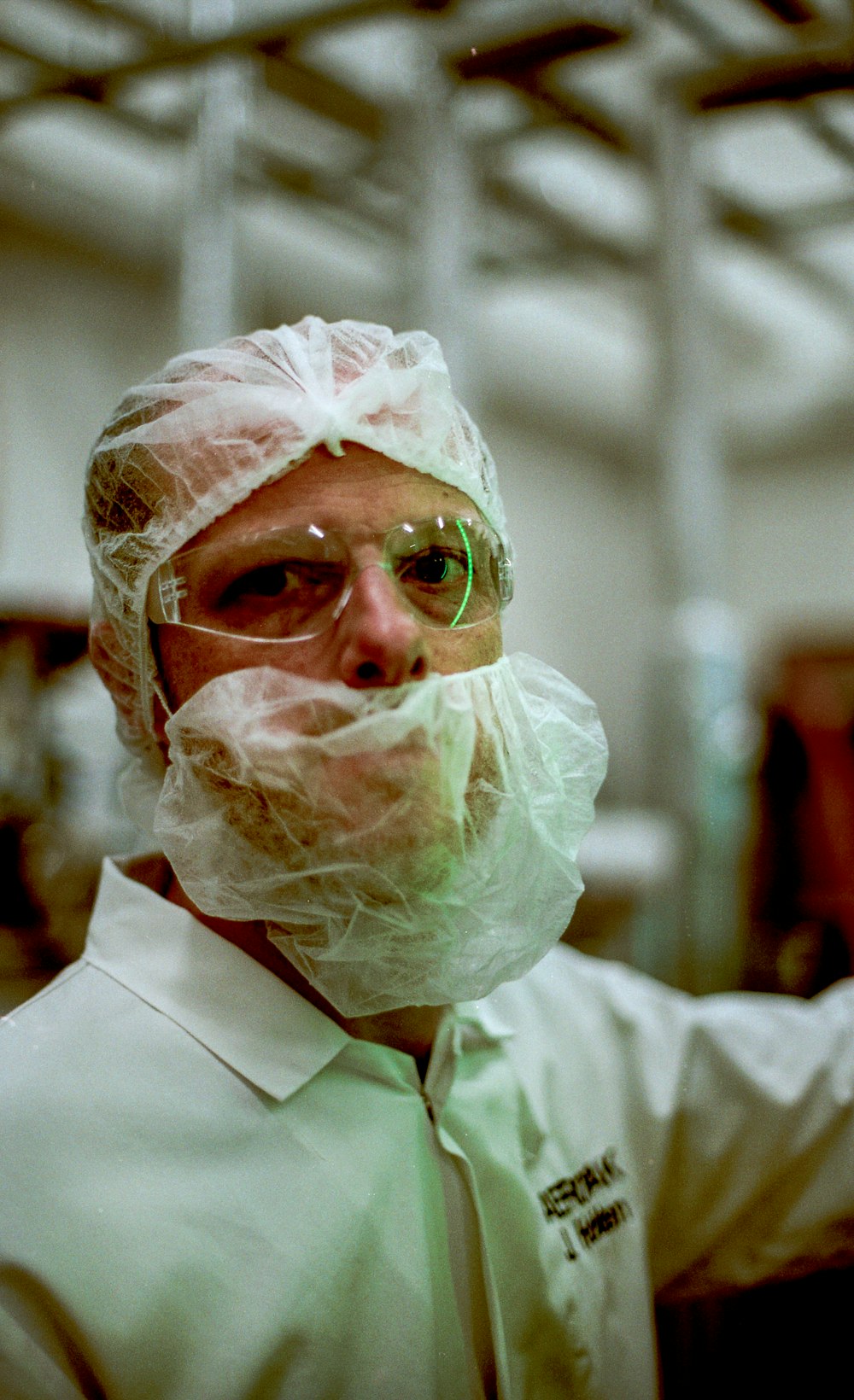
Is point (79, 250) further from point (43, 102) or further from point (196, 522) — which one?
point (196, 522)

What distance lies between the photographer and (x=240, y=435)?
0.83 m

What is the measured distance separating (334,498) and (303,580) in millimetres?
65

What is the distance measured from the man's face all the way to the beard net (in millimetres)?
20

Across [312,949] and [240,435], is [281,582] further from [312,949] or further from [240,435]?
[312,949]

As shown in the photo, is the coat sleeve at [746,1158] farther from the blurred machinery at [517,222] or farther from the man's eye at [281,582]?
the man's eye at [281,582]

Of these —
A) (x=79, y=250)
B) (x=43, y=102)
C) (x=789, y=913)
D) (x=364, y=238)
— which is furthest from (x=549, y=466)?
(x=43, y=102)

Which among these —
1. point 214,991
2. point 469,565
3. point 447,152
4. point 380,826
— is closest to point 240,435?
point 469,565

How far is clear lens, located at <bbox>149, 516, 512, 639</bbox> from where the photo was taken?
81 centimetres

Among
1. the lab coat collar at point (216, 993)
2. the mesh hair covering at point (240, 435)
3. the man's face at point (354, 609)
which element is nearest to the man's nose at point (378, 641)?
the man's face at point (354, 609)

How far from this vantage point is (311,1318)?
0.76m

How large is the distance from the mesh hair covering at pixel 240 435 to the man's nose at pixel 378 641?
0.12 metres

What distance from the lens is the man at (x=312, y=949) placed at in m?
0.74

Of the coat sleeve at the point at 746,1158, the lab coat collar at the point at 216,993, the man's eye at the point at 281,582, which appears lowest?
the coat sleeve at the point at 746,1158

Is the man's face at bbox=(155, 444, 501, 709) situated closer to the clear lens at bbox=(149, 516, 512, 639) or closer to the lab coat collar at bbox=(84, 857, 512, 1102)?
the clear lens at bbox=(149, 516, 512, 639)
